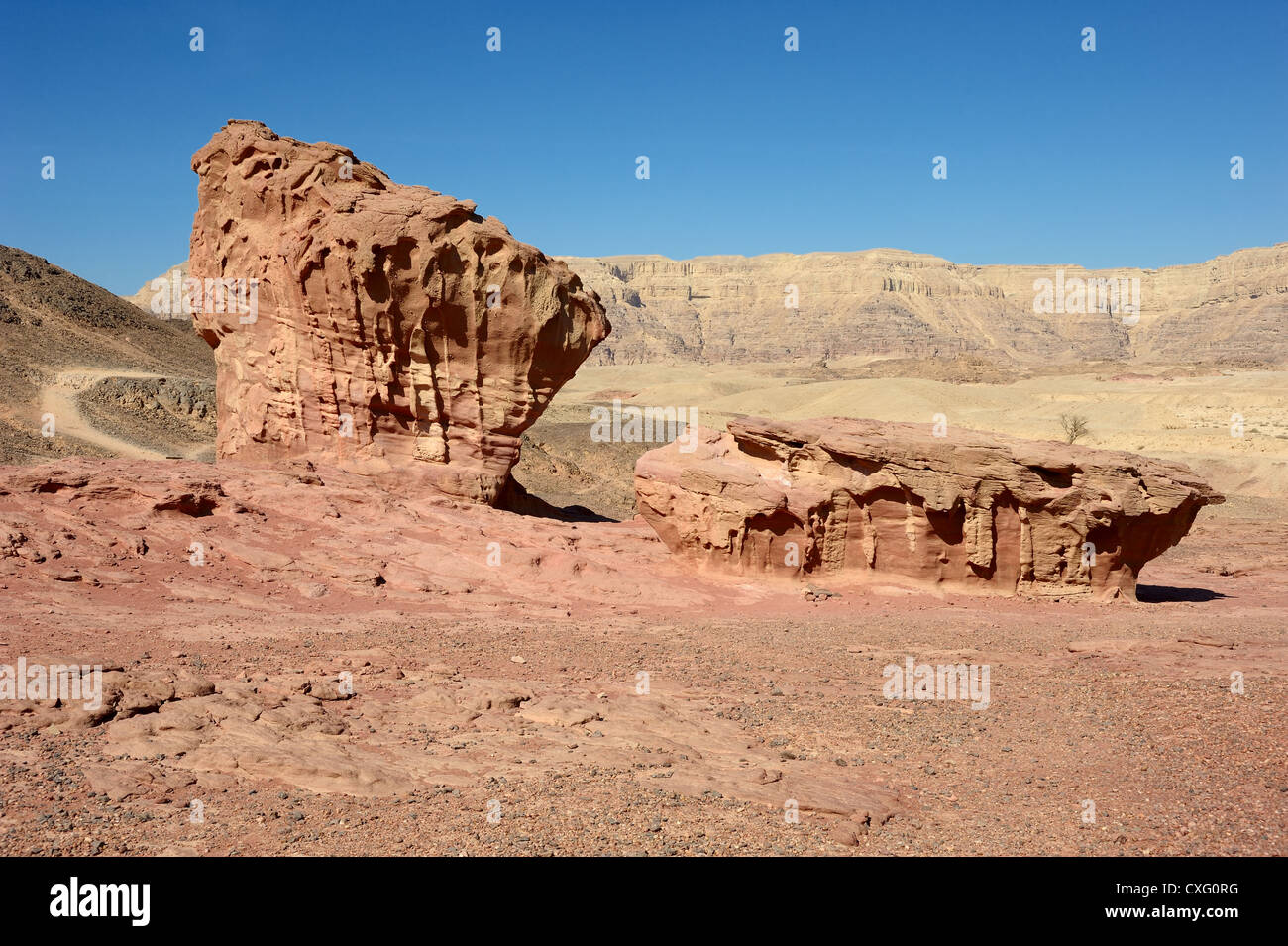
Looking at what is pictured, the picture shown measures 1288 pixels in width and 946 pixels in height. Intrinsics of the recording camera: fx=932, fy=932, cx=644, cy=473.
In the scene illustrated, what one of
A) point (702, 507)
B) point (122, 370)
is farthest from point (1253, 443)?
point (122, 370)

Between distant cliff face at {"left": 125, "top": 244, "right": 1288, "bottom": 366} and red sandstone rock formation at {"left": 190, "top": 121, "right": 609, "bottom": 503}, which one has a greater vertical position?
distant cliff face at {"left": 125, "top": 244, "right": 1288, "bottom": 366}

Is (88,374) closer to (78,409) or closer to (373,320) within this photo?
(78,409)

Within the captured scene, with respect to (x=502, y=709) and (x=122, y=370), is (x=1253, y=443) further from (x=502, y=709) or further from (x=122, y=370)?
(x=122, y=370)

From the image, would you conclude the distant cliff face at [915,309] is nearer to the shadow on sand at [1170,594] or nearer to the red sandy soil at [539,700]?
the shadow on sand at [1170,594]

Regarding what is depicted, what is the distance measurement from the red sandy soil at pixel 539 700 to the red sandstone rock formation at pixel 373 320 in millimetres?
2561

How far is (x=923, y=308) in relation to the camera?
158 meters

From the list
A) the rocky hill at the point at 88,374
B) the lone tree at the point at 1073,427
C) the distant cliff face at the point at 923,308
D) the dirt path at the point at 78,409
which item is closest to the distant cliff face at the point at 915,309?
the distant cliff face at the point at 923,308

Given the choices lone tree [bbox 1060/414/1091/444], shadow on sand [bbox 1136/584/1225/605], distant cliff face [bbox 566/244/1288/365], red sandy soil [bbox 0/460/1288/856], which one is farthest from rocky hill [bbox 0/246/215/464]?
distant cliff face [bbox 566/244/1288/365]

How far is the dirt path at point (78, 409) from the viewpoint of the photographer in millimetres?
33438

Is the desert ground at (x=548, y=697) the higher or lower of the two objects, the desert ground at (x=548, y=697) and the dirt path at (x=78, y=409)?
the lower

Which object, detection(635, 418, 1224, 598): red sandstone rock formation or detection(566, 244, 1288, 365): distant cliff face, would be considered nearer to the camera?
detection(635, 418, 1224, 598): red sandstone rock formation

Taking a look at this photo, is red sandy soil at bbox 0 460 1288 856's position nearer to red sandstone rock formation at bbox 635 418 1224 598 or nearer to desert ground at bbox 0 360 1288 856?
desert ground at bbox 0 360 1288 856

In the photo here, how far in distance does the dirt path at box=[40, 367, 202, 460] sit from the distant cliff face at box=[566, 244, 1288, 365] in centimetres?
9416

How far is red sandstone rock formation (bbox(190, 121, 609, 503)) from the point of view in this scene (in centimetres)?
1759
